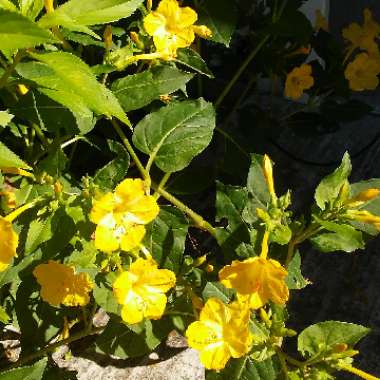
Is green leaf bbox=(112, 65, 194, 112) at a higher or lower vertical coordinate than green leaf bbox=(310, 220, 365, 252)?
higher

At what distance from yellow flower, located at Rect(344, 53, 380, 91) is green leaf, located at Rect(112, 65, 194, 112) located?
90 cm

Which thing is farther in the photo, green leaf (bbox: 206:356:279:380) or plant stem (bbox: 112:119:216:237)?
plant stem (bbox: 112:119:216:237)

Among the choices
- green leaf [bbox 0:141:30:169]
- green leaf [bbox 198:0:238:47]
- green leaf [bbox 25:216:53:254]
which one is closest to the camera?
green leaf [bbox 0:141:30:169]

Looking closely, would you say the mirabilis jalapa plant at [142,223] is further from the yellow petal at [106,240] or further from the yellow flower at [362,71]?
the yellow flower at [362,71]

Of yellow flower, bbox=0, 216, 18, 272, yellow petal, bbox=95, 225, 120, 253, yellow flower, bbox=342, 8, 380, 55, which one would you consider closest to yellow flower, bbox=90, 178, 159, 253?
yellow petal, bbox=95, 225, 120, 253

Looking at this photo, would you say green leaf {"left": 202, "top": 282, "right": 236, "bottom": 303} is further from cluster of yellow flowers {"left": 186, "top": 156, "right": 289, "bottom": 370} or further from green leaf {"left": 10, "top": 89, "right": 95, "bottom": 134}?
green leaf {"left": 10, "top": 89, "right": 95, "bottom": 134}

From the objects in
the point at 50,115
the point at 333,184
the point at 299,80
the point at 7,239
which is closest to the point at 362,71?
the point at 299,80

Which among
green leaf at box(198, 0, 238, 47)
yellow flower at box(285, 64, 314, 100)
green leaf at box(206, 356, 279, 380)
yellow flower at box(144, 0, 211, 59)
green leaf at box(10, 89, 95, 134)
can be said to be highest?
yellow flower at box(144, 0, 211, 59)

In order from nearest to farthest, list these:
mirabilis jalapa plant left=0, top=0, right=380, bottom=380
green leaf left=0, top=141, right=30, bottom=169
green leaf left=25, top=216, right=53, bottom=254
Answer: green leaf left=0, top=141, right=30, bottom=169, mirabilis jalapa plant left=0, top=0, right=380, bottom=380, green leaf left=25, top=216, right=53, bottom=254

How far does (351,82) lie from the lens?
2.26 m

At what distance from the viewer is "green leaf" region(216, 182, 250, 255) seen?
4.89 feet

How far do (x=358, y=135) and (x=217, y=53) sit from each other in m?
0.71

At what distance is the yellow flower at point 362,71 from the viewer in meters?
2.20

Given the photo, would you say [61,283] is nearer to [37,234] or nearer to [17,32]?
[37,234]
